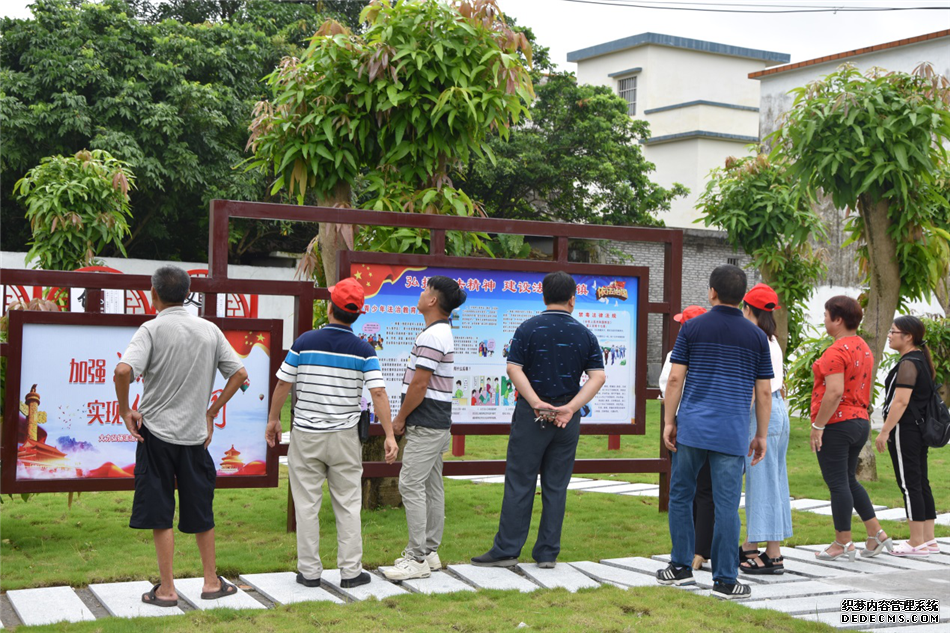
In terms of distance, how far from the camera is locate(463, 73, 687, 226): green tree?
25359mm

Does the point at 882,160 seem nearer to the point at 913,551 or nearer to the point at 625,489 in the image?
the point at 625,489

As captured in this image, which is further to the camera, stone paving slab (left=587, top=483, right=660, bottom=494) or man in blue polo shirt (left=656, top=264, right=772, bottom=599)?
stone paving slab (left=587, top=483, right=660, bottom=494)

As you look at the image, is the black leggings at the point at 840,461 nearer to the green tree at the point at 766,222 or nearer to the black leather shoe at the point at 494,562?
the black leather shoe at the point at 494,562

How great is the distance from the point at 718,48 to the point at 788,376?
3113cm

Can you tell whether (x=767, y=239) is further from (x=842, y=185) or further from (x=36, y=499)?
(x=36, y=499)

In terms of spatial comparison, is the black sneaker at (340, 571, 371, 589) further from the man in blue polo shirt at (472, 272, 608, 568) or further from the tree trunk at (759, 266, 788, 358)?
the tree trunk at (759, 266, 788, 358)

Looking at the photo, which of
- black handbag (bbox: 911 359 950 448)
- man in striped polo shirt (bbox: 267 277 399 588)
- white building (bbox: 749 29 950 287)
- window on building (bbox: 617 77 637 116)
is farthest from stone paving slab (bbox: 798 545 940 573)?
window on building (bbox: 617 77 637 116)

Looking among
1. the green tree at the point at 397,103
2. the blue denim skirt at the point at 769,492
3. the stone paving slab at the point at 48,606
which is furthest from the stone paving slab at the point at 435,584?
the green tree at the point at 397,103

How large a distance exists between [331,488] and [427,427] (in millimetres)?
664

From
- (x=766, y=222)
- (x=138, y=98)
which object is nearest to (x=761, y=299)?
(x=766, y=222)

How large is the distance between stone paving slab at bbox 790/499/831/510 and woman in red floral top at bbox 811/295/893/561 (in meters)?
2.15

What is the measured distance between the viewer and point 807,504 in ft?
29.4

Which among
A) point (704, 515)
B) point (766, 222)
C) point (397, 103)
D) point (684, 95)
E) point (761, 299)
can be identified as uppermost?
point (684, 95)

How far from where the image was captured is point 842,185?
1000 cm
